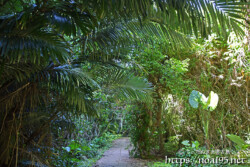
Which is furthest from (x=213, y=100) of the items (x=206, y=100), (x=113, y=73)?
(x=113, y=73)

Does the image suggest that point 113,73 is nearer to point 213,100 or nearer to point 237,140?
point 213,100

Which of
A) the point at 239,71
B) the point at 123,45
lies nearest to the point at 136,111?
the point at 239,71

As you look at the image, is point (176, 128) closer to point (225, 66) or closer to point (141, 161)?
point (141, 161)

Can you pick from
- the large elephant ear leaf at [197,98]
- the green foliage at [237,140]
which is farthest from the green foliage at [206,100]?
the green foliage at [237,140]

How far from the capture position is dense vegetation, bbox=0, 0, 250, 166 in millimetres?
1947

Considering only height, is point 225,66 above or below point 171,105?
above

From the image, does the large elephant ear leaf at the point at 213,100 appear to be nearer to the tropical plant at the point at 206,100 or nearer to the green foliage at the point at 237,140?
the tropical plant at the point at 206,100

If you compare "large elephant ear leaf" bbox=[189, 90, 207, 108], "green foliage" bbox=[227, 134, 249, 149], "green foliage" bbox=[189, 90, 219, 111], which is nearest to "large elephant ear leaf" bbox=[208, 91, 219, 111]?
"green foliage" bbox=[189, 90, 219, 111]

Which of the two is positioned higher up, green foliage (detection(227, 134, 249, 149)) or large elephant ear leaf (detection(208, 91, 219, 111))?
large elephant ear leaf (detection(208, 91, 219, 111))

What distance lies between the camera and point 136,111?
6590 millimetres

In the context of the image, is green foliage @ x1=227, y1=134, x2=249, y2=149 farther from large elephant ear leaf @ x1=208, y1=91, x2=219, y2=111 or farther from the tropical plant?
large elephant ear leaf @ x1=208, y1=91, x2=219, y2=111

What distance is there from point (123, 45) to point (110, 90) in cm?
93

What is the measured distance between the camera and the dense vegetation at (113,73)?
1.95m

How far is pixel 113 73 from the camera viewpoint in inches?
157
